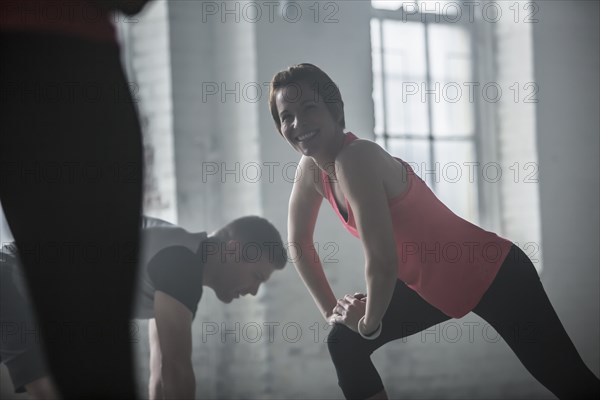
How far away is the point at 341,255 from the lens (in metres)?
2.07

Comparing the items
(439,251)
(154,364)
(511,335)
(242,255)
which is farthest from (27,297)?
(511,335)

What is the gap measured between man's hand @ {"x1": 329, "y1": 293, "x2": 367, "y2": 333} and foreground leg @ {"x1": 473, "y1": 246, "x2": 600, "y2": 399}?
1.03 ft

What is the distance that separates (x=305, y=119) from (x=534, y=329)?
0.80m

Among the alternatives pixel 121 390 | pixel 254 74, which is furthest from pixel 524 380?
pixel 121 390

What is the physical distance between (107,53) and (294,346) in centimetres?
122

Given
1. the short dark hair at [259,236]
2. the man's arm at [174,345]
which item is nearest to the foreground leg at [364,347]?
the short dark hair at [259,236]

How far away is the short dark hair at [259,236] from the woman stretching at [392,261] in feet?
0.16

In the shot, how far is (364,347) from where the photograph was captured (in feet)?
6.21

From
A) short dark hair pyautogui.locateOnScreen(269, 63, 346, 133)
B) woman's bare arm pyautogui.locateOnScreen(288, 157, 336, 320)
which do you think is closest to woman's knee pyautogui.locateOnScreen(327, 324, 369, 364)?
woman's bare arm pyautogui.locateOnScreen(288, 157, 336, 320)

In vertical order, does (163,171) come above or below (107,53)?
below

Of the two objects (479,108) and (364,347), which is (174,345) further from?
(479,108)

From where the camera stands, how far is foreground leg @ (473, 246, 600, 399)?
1.90m

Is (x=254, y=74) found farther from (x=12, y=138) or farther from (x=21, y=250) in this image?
(x=21, y=250)

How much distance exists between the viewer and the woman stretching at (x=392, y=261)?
72.9 inches
